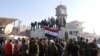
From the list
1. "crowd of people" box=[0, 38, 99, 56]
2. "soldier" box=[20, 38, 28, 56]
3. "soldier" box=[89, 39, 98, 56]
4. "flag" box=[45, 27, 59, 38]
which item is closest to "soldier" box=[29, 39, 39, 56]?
"crowd of people" box=[0, 38, 99, 56]

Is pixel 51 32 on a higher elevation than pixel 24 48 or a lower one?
lower

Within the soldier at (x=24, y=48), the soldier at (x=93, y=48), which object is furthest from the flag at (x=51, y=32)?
the soldier at (x=24, y=48)

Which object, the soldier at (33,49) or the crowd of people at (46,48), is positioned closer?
the soldier at (33,49)

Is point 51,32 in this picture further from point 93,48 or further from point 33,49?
point 33,49

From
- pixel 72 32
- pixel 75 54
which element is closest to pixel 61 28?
pixel 72 32

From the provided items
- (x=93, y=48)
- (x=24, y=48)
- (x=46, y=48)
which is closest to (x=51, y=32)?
(x=46, y=48)

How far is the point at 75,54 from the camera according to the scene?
50.3 ft

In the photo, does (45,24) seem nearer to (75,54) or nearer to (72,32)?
(72,32)

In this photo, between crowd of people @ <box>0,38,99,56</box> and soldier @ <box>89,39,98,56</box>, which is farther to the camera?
soldier @ <box>89,39,98,56</box>

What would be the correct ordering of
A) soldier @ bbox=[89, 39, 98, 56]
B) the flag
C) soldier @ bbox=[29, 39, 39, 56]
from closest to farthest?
soldier @ bbox=[29, 39, 39, 56] < soldier @ bbox=[89, 39, 98, 56] < the flag

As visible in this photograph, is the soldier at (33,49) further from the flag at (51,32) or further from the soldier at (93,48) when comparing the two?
the flag at (51,32)

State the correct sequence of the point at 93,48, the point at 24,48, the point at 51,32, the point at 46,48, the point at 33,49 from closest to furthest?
the point at 33,49, the point at 24,48, the point at 93,48, the point at 46,48, the point at 51,32

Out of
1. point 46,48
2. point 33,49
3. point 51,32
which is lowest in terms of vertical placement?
point 46,48

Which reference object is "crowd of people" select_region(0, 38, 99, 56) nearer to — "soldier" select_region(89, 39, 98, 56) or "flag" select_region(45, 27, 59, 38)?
"soldier" select_region(89, 39, 98, 56)
